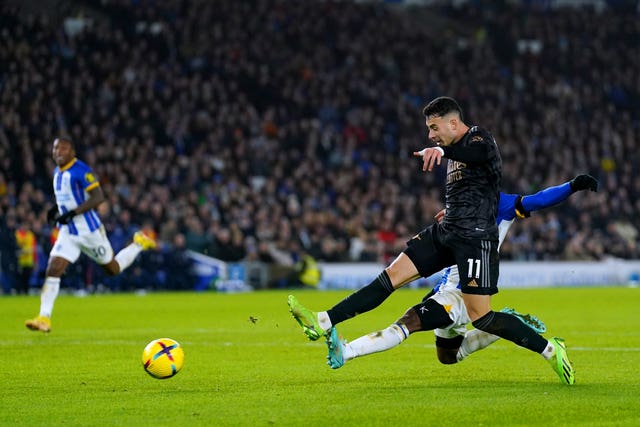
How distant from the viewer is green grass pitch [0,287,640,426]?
278 inches

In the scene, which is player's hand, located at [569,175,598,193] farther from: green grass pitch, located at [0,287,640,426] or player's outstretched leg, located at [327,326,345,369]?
player's outstretched leg, located at [327,326,345,369]

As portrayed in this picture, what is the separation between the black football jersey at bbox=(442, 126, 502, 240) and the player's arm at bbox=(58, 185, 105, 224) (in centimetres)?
697

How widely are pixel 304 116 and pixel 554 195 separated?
26.2 meters

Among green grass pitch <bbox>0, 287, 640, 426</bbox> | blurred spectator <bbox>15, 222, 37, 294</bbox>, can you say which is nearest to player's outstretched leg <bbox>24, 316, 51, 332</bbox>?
green grass pitch <bbox>0, 287, 640, 426</bbox>

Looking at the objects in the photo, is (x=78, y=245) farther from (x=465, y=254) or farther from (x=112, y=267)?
(x=465, y=254)

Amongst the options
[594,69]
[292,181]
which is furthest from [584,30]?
[292,181]

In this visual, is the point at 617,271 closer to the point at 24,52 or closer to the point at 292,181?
the point at 292,181

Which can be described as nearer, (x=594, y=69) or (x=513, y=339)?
(x=513, y=339)

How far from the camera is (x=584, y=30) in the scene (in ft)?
142

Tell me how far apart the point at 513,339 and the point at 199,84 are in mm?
25149

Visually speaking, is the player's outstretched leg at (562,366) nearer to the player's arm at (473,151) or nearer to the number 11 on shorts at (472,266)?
the number 11 on shorts at (472,266)

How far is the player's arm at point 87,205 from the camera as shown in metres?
14.6

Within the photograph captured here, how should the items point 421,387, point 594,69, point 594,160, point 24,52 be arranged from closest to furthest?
point 421,387
point 24,52
point 594,160
point 594,69

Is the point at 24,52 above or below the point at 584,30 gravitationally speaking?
below
